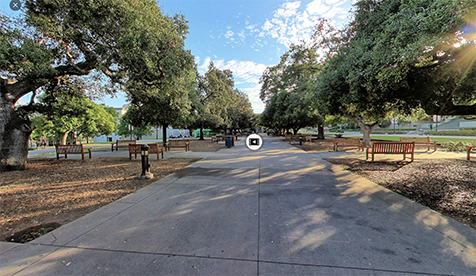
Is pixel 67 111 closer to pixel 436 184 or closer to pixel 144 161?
pixel 144 161

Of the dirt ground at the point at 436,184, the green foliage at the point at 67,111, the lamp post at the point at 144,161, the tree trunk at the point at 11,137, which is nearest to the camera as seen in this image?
the dirt ground at the point at 436,184

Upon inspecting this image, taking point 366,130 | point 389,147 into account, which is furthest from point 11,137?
point 366,130

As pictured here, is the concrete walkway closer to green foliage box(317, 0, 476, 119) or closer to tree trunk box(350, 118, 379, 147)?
green foliage box(317, 0, 476, 119)

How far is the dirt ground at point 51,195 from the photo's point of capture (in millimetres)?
3236

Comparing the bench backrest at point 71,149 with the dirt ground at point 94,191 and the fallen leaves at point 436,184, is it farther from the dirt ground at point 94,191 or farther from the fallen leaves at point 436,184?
the fallen leaves at point 436,184

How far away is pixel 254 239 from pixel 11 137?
10.6 m

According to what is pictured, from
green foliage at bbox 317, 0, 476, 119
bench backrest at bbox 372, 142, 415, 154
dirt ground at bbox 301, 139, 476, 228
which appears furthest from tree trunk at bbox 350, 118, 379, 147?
green foliage at bbox 317, 0, 476, 119

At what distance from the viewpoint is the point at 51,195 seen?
475cm

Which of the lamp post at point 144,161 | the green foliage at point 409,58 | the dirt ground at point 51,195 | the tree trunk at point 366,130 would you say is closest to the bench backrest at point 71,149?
the dirt ground at point 51,195

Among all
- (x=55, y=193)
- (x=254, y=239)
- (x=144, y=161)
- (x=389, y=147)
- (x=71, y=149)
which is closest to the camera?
(x=254, y=239)

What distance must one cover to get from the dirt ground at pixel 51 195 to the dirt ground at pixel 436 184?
24.3 feet

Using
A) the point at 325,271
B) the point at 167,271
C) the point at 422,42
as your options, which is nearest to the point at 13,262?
the point at 167,271

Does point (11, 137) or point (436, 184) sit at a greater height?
point (11, 137)

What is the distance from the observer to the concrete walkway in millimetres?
2189
